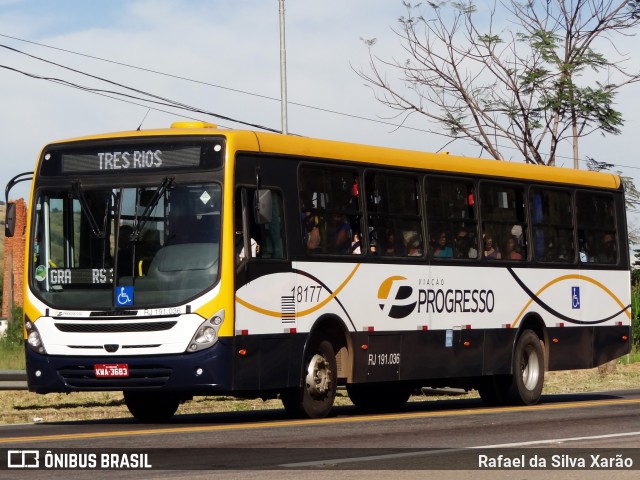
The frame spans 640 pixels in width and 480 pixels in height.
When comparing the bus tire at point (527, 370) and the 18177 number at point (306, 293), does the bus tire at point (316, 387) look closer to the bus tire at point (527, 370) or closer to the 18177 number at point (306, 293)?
the 18177 number at point (306, 293)

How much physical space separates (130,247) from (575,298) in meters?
8.45

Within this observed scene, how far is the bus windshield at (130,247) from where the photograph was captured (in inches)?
612

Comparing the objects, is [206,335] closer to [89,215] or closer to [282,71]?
[89,215]

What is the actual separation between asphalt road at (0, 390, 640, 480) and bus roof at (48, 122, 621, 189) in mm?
3049

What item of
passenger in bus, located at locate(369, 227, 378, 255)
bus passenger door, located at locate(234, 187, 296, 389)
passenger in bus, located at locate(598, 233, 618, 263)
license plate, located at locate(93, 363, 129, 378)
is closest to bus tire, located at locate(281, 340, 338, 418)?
bus passenger door, located at locate(234, 187, 296, 389)

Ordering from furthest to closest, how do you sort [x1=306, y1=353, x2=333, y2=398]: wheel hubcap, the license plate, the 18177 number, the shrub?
the shrub < [x1=306, y1=353, x2=333, y2=398]: wheel hubcap < the 18177 number < the license plate

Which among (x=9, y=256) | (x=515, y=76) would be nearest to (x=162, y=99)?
(x=515, y=76)

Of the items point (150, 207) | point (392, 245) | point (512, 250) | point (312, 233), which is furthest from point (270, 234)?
point (512, 250)

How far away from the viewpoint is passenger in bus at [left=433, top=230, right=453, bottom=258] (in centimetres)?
1914

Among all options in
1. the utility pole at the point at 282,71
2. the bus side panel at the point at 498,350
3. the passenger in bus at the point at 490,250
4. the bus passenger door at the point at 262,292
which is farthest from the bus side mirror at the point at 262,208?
the utility pole at the point at 282,71

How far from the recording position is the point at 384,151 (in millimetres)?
18516

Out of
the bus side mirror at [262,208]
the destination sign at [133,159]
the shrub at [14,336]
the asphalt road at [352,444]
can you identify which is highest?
the destination sign at [133,159]

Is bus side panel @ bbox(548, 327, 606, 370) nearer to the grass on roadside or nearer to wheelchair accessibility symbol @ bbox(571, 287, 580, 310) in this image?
wheelchair accessibility symbol @ bbox(571, 287, 580, 310)

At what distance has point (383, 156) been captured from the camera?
18.4 meters
